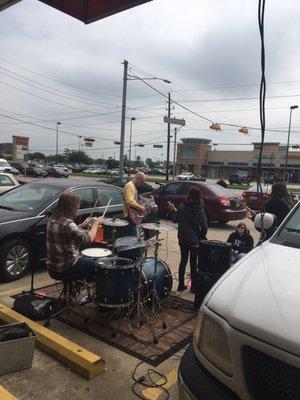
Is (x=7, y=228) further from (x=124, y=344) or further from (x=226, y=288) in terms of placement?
(x=226, y=288)

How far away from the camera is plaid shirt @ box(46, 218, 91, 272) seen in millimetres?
4371

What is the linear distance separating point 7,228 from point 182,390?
14.5 feet

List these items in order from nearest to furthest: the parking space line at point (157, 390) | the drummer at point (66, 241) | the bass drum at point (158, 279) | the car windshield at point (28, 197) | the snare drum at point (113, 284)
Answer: the parking space line at point (157, 390) < the snare drum at point (113, 284) < the drummer at point (66, 241) < the bass drum at point (158, 279) < the car windshield at point (28, 197)

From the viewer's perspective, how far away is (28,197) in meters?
7.09

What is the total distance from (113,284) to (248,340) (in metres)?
2.39

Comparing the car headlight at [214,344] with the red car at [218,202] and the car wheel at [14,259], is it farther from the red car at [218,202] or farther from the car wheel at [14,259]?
the red car at [218,202]

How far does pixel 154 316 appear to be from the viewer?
16.1 ft

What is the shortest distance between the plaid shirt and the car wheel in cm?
177

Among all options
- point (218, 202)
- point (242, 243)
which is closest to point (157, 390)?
point (242, 243)

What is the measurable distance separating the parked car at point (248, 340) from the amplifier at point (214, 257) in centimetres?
243

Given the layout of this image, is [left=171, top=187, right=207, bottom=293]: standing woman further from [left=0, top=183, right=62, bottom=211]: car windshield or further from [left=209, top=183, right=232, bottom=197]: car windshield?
[left=209, top=183, right=232, bottom=197]: car windshield

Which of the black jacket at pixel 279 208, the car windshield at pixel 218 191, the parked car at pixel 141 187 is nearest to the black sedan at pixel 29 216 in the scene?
the parked car at pixel 141 187

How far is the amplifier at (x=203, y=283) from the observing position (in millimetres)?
5074

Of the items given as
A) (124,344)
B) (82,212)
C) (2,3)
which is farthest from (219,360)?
(82,212)
